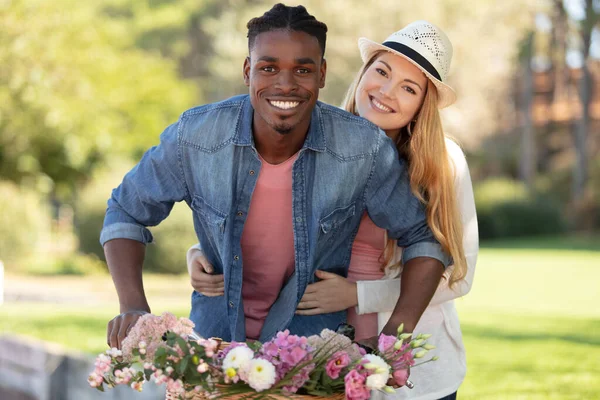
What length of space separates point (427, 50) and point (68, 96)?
60.4ft

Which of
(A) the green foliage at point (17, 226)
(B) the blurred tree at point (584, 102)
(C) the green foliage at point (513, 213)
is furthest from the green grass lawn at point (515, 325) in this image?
(B) the blurred tree at point (584, 102)

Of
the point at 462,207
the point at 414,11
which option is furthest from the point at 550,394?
the point at 414,11

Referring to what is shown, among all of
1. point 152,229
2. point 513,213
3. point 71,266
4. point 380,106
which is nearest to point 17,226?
point 71,266

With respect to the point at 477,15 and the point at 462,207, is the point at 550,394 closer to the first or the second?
the point at 462,207

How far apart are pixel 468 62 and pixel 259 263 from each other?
3008 cm

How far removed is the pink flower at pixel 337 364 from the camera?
235cm

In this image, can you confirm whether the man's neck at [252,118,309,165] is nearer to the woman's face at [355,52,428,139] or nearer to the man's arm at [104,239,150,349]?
the man's arm at [104,239,150,349]

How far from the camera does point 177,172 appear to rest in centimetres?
304

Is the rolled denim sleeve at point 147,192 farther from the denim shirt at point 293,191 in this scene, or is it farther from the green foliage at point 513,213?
the green foliage at point 513,213

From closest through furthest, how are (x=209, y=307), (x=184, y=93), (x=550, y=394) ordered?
1. (x=209, y=307)
2. (x=550, y=394)
3. (x=184, y=93)

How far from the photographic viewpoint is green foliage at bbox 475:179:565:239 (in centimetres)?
2977

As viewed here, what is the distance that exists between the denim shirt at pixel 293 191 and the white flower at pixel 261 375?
72cm

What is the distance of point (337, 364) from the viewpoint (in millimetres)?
2379

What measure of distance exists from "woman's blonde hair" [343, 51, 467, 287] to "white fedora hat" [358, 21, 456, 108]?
0.07 m
